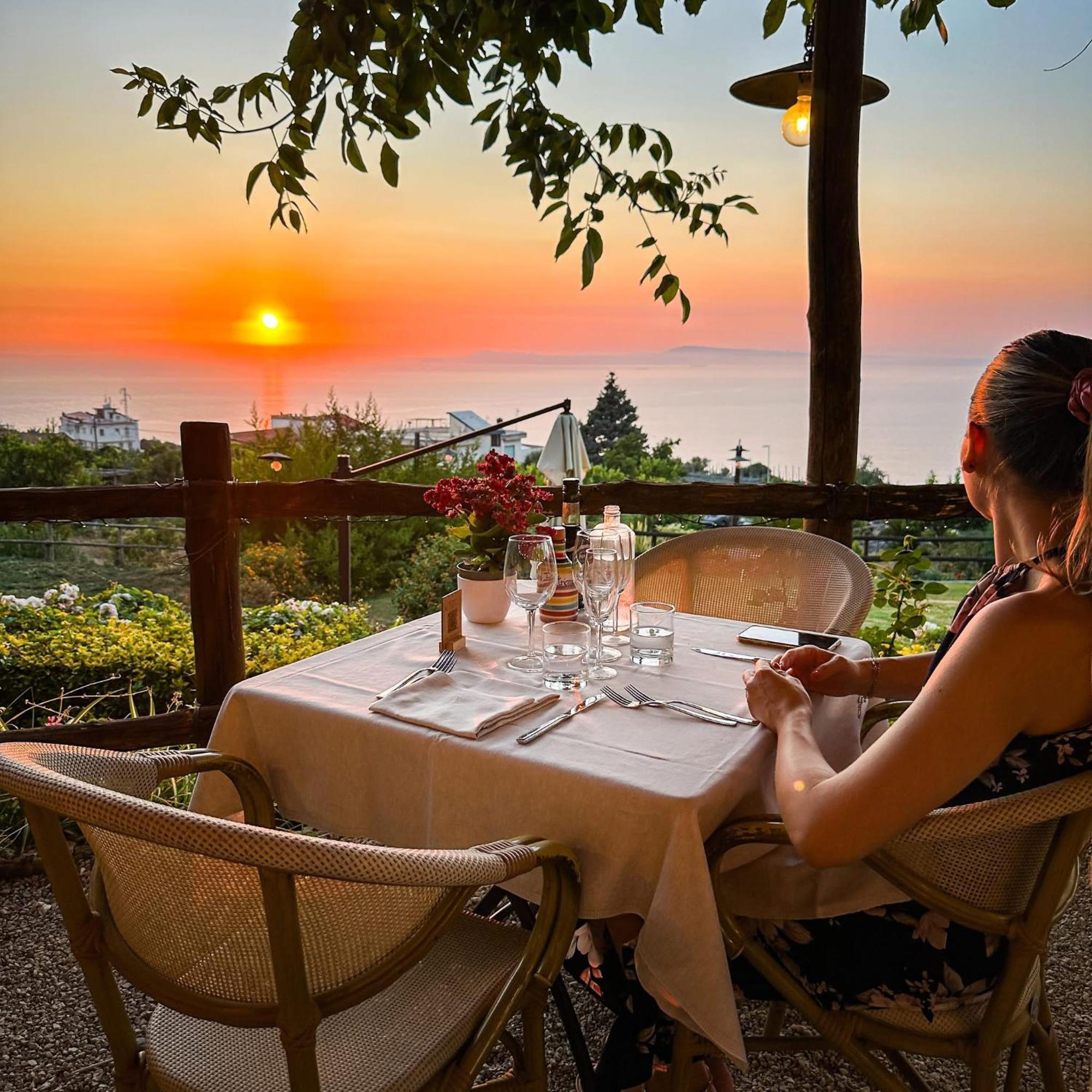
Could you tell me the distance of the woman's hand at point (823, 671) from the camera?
1.62m

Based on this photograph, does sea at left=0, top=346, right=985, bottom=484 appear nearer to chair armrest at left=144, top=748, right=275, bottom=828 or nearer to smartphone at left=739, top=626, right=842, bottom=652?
smartphone at left=739, top=626, right=842, bottom=652

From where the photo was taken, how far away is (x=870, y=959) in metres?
1.25

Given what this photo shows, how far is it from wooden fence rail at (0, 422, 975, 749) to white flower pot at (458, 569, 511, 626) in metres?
0.83

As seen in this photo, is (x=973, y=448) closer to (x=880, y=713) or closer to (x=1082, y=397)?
(x=1082, y=397)

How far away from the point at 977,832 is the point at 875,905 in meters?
0.28

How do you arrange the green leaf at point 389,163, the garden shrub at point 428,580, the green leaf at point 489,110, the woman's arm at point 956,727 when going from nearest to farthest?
1. the woman's arm at point 956,727
2. the green leaf at point 389,163
3. the green leaf at point 489,110
4. the garden shrub at point 428,580

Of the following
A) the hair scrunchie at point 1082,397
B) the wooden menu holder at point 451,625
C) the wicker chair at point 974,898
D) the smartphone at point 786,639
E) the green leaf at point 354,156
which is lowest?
the wicker chair at point 974,898

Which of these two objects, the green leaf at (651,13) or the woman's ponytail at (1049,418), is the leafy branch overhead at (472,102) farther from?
the woman's ponytail at (1049,418)

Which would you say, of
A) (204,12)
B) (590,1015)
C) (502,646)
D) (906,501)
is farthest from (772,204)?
(590,1015)

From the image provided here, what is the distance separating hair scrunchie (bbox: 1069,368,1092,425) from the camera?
1082mm

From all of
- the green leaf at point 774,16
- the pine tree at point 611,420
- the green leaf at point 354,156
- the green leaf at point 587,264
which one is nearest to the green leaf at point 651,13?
the green leaf at point 774,16

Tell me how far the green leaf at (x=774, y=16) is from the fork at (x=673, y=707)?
6.25 feet

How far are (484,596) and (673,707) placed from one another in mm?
649

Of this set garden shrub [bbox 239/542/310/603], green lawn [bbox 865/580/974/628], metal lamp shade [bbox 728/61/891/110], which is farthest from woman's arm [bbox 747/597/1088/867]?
garden shrub [bbox 239/542/310/603]
